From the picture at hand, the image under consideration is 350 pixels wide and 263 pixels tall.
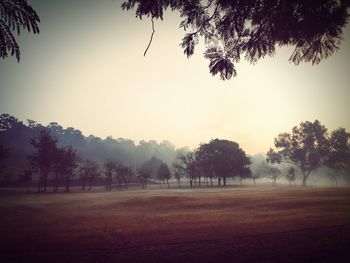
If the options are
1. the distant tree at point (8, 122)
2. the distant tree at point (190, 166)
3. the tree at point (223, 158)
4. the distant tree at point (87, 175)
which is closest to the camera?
the distant tree at point (87, 175)

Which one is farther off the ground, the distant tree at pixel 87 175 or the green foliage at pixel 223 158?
the green foliage at pixel 223 158

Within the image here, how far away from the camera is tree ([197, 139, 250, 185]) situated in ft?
295

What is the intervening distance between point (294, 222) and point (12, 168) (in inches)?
4579

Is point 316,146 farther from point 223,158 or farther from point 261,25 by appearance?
point 261,25

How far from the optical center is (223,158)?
90.4m

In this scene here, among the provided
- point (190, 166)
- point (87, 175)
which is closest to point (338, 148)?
point (190, 166)

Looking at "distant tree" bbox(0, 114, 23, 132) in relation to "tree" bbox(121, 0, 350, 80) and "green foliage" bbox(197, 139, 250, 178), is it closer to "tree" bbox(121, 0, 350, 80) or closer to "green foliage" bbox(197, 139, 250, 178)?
"green foliage" bbox(197, 139, 250, 178)

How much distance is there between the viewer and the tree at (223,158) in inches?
3538

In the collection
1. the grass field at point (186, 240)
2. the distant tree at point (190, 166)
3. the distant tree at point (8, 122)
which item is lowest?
the grass field at point (186, 240)

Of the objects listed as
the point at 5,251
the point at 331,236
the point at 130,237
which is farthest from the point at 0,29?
the point at 331,236

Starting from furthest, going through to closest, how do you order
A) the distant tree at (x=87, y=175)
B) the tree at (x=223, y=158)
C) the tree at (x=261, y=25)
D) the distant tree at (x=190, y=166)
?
the tree at (x=223, y=158)
the distant tree at (x=190, y=166)
the distant tree at (x=87, y=175)
the tree at (x=261, y=25)

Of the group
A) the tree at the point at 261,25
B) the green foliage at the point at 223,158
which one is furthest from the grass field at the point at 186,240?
the green foliage at the point at 223,158

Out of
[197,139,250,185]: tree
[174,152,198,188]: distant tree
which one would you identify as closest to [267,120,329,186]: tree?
[197,139,250,185]: tree

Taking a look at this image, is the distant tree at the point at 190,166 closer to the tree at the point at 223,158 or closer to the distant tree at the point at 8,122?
the tree at the point at 223,158
